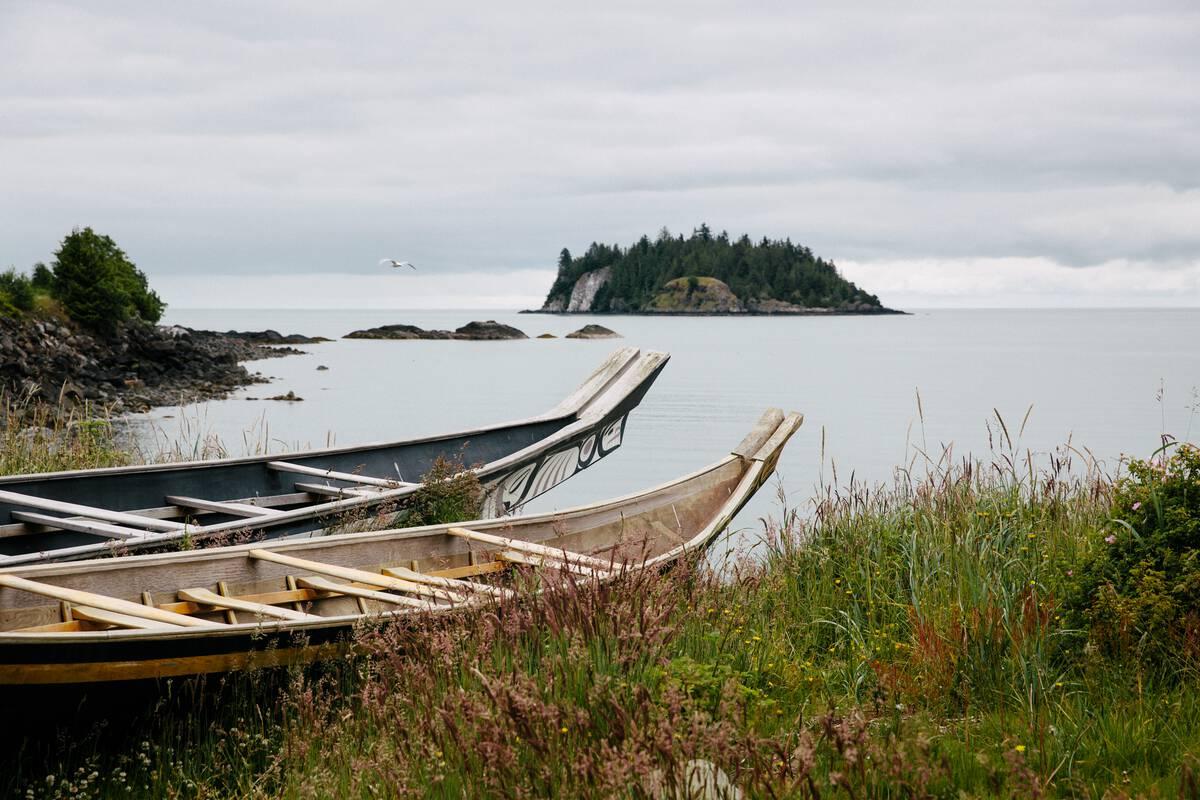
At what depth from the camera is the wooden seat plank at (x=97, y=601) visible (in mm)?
4992

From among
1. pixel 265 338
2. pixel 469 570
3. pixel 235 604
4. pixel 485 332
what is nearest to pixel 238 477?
pixel 469 570

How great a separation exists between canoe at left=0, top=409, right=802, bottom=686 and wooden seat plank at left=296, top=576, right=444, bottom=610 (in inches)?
0.5

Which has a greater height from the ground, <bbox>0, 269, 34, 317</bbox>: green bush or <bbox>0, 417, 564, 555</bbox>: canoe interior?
<bbox>0, 269, 34, 317</bbox>: green bush

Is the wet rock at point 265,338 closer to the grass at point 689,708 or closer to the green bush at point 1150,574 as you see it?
the grass at point 689,708

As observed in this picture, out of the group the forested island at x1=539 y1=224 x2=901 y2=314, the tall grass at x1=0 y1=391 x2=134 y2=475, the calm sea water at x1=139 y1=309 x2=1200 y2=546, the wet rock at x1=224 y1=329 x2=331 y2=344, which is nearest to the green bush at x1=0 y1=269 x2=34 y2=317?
the calm sea water at x1=139 y1=309 x2=1200 y2=546

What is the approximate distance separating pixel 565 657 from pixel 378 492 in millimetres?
5148

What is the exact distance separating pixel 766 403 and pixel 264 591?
37.8 meters

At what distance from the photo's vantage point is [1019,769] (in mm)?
2469

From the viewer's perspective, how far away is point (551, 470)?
1077cm

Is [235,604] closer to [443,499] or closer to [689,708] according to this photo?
[689,708]

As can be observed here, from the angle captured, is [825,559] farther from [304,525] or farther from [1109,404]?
[1109,404]

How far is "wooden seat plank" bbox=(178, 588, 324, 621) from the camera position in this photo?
5207mm

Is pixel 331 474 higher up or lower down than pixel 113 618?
higher up

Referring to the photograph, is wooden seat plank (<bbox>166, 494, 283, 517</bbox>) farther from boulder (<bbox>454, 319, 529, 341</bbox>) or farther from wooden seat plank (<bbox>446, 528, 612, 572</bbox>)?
boulder (<bbox>454, 319, 529, 341</bbox>)
